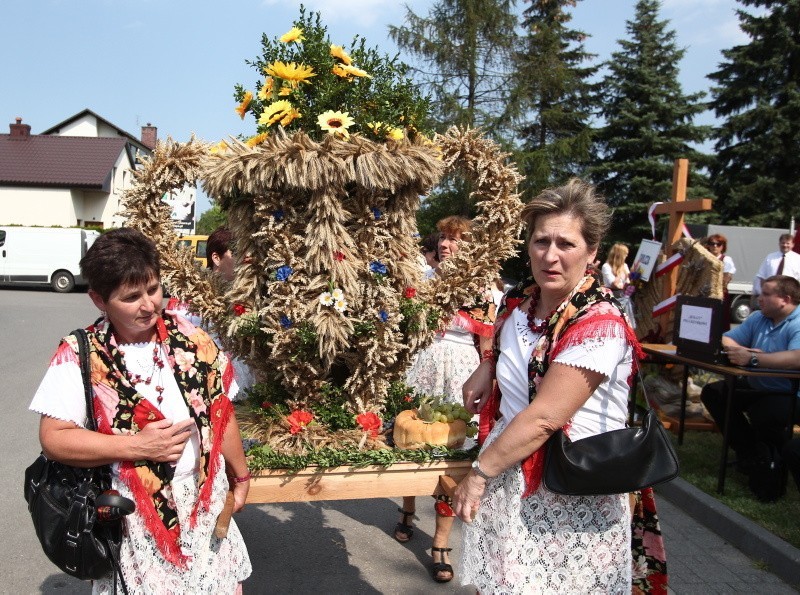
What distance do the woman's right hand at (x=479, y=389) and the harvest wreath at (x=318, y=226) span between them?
1.03 ft

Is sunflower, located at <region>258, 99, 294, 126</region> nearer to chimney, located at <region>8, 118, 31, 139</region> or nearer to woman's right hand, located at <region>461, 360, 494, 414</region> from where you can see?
woman's right hand, located at <region>461, 360, 494, 414</region>

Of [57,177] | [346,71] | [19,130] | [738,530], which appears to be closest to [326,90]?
[346,71]

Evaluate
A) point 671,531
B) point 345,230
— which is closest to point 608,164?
point 671,531

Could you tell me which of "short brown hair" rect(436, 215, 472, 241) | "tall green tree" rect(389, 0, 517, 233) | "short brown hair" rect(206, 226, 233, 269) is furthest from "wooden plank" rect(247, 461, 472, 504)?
"tall green tree" rect(389, 0, 517, 233)

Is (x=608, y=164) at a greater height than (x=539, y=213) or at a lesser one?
greater

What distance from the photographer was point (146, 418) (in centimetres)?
201

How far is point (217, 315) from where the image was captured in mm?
2914

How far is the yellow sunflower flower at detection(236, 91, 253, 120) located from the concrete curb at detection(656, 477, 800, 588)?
3.76 metres

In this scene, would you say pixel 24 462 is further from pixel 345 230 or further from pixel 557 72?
pixel 557 72

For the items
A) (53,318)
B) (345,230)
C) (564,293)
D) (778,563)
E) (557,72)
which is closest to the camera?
(564,293)

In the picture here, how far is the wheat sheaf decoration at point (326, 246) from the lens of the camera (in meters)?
2.63

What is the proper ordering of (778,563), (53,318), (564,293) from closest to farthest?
(564,293)
(778,563)
(53,318)

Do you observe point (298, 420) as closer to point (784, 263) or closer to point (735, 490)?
point (735, 490)

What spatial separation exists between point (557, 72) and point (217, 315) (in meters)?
22.9
